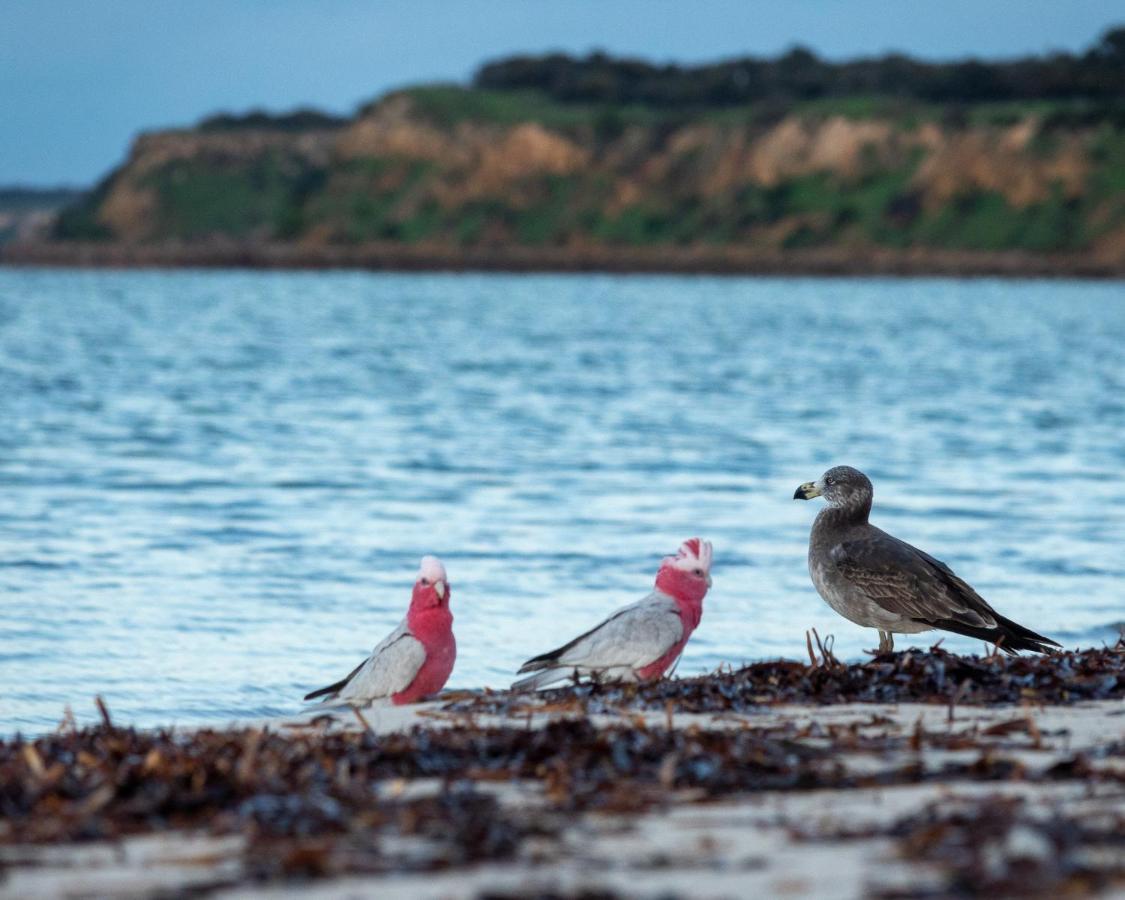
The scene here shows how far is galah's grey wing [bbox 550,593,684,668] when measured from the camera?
7668mm

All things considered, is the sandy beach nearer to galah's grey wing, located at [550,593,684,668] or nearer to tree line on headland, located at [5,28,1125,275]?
galah's grey wing, located at [550,593,684,668]

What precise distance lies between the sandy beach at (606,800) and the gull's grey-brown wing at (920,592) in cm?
103

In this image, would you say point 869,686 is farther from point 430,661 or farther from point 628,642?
point 430,661

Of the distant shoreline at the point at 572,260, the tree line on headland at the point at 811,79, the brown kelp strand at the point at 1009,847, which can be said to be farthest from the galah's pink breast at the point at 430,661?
the tree line on headland at the point at 811,79

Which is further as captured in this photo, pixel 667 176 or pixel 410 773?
pixel 667 176

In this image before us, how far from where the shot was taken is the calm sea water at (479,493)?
11508 mm

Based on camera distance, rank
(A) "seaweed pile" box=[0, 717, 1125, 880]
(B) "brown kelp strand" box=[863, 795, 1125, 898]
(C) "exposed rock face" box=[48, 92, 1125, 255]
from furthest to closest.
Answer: (C) "exposed rock face" box=[48, 92, 1125, 255], (A) "seaweed pile" box=[0, 717, 1125, 880], (B) "brown kelp strand" box=[863, 795, 1125, 898]

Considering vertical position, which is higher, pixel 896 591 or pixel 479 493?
pixel 896 591

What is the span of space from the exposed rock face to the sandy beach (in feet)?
377

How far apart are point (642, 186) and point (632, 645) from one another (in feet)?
422

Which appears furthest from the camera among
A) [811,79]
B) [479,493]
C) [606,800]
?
[811,79]

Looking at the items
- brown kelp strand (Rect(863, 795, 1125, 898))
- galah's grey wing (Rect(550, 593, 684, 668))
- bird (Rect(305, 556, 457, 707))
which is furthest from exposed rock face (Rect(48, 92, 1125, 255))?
brown kelp strand (Rect(863, 795, 1125, 898))

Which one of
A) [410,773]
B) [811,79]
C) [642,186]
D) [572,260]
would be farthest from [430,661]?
[811,79]

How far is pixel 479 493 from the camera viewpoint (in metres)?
19.2
